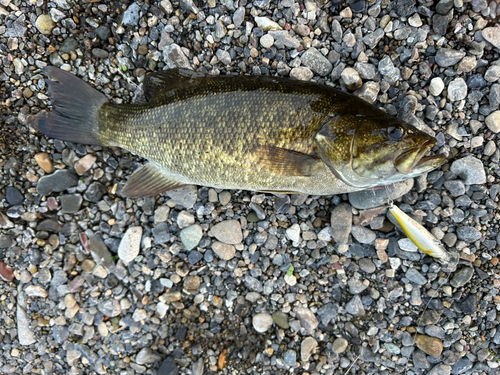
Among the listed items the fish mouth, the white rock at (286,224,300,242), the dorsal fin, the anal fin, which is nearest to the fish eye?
the fish mouth

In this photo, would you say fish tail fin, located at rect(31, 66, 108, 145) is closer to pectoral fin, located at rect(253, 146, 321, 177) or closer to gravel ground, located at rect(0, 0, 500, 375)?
gravel ground, located at rect(0, 0, 500, 375)

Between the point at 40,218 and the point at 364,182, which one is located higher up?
the point at 364,182

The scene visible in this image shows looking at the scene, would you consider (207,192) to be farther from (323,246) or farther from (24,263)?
(24,263)

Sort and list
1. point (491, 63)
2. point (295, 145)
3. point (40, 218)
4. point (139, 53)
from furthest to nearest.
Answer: point (40, 218)
point (139, 53)
point (491, 63)
point (295, 145)

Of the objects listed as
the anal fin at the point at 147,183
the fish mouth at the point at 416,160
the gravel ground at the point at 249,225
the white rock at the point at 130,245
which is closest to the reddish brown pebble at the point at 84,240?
the gravel ground at the point at 249,225

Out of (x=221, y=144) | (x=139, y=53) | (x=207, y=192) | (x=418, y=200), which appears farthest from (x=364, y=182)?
(x=139, y=53)

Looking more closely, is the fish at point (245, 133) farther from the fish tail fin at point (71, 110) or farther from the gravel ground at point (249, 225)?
the gravel ground at point (249, 225)

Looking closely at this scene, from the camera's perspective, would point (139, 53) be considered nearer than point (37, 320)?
Yes

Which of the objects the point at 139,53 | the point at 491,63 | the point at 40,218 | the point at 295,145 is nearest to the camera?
the point at 295,145
